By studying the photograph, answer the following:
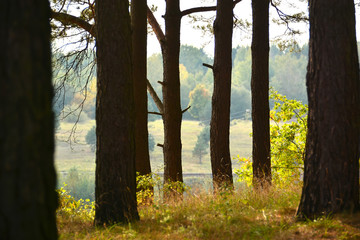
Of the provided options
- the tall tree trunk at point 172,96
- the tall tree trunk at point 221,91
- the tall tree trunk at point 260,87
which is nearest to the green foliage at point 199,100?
the tall tree trunk at point 172,96

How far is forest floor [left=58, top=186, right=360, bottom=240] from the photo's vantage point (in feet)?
15.2

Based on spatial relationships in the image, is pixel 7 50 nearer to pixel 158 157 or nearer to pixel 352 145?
pixel 352 145

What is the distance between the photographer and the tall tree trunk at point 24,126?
2.40 m

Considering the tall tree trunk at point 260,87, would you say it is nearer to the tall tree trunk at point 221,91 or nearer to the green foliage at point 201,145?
the tall tree trunk at point 221,91

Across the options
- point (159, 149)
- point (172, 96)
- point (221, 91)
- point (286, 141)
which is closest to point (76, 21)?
point (172, 96)

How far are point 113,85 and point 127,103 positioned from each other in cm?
32

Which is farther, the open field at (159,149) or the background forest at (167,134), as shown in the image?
the open field at (159,149)

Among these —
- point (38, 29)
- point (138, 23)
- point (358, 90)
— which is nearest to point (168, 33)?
point (138, 23)

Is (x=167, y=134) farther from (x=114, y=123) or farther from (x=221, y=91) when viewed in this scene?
(x=114, y=123)

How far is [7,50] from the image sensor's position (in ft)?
8.07

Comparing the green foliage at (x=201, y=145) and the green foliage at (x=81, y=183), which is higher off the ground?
the green foliage at (x=201, y=145)

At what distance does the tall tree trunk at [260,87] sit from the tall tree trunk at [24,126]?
25.1ft

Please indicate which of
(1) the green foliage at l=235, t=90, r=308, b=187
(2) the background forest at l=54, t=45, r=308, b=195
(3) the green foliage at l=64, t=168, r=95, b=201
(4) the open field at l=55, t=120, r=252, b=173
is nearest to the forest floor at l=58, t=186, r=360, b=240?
(1) the green foliage at l=235, t=90, r=308, b=187

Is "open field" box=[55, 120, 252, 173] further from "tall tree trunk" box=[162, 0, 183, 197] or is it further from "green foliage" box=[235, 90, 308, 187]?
"tall tree trunk" box=[162, 0, 183, 197]
